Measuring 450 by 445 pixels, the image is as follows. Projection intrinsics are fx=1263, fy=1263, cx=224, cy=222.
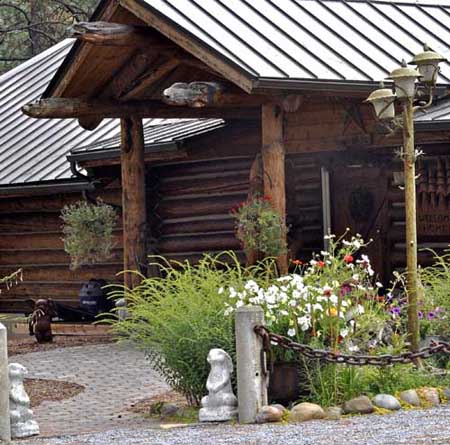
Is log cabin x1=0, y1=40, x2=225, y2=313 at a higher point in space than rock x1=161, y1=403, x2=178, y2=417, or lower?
higher

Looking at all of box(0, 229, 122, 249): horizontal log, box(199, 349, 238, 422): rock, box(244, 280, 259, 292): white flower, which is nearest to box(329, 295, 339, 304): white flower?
box(244, 280, 259, 292): white flower

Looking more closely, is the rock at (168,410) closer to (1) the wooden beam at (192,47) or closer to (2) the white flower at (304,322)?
(2) the white flower at (304,322)

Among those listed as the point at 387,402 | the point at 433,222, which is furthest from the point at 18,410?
the point at 433,222

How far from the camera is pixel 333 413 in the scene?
9.30 meters

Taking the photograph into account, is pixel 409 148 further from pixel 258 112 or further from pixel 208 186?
pixel 208 186

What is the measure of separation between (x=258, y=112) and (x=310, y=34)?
1693mm

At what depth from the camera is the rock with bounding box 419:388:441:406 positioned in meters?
9.74

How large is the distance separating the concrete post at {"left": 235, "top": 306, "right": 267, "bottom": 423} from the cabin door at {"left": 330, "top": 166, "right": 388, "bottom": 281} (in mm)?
7540

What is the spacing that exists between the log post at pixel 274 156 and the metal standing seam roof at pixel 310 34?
2.47ft

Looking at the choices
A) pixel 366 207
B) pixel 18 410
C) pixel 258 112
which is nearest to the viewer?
pixel 18 410

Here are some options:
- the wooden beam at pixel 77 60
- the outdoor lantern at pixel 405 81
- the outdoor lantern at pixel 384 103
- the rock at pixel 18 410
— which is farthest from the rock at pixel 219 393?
the wooden beam at pixel 77 60

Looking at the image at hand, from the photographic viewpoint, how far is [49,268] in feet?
70.0

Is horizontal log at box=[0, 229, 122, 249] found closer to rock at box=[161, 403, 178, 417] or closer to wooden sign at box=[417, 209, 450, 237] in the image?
wooden sign at box=[417, 209, 450, 237]

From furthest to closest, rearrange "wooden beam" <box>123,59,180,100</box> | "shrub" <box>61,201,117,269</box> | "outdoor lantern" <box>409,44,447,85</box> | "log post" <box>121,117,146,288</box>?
"shrub" <box>61,201,117,269</box>
"log post" <box>121,117,146,288</box>
"wooden beam" <box>123,59,180,100</box>
"outdoor lantern" <box>409,44,447,85</box>
